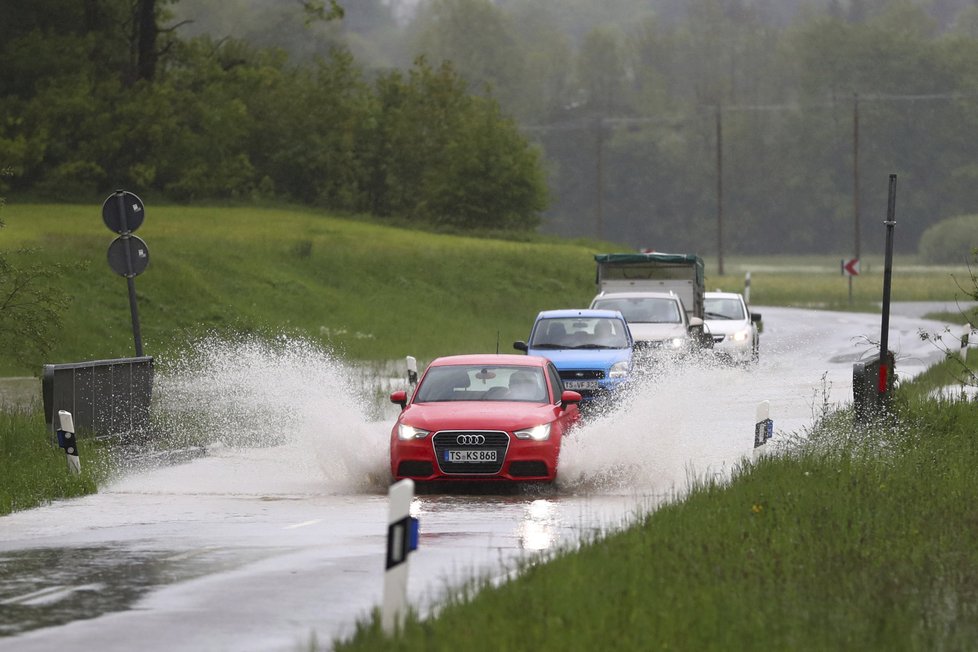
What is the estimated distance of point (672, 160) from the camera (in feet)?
497

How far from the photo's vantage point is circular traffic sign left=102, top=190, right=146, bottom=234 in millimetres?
24078

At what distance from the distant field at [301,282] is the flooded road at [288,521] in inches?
167

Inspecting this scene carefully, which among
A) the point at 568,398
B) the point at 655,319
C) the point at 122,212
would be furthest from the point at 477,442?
the point at 655,319

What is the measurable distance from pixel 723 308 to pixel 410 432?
23.7 metres

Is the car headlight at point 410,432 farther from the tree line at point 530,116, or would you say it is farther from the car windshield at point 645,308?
the tree line at point 530,116

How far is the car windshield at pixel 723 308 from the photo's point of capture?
40.5 meters

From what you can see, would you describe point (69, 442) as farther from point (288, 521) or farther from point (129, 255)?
point (129, 255)

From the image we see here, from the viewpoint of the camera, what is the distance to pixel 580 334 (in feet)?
92.7

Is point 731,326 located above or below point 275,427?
below

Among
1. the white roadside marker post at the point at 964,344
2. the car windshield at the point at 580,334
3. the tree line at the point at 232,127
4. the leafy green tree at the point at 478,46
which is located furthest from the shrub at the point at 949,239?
the car windshield at the point at 580,334

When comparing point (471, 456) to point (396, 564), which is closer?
point (396, 564)

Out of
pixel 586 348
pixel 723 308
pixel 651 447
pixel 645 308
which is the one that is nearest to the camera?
pixel 651 447

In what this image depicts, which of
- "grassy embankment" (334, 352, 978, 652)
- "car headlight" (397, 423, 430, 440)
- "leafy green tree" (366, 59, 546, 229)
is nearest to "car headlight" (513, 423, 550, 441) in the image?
"car headlight" (397, 423, 430, 440)

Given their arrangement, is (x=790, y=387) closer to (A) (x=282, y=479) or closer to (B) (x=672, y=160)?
(A) (x=282, y=479)
